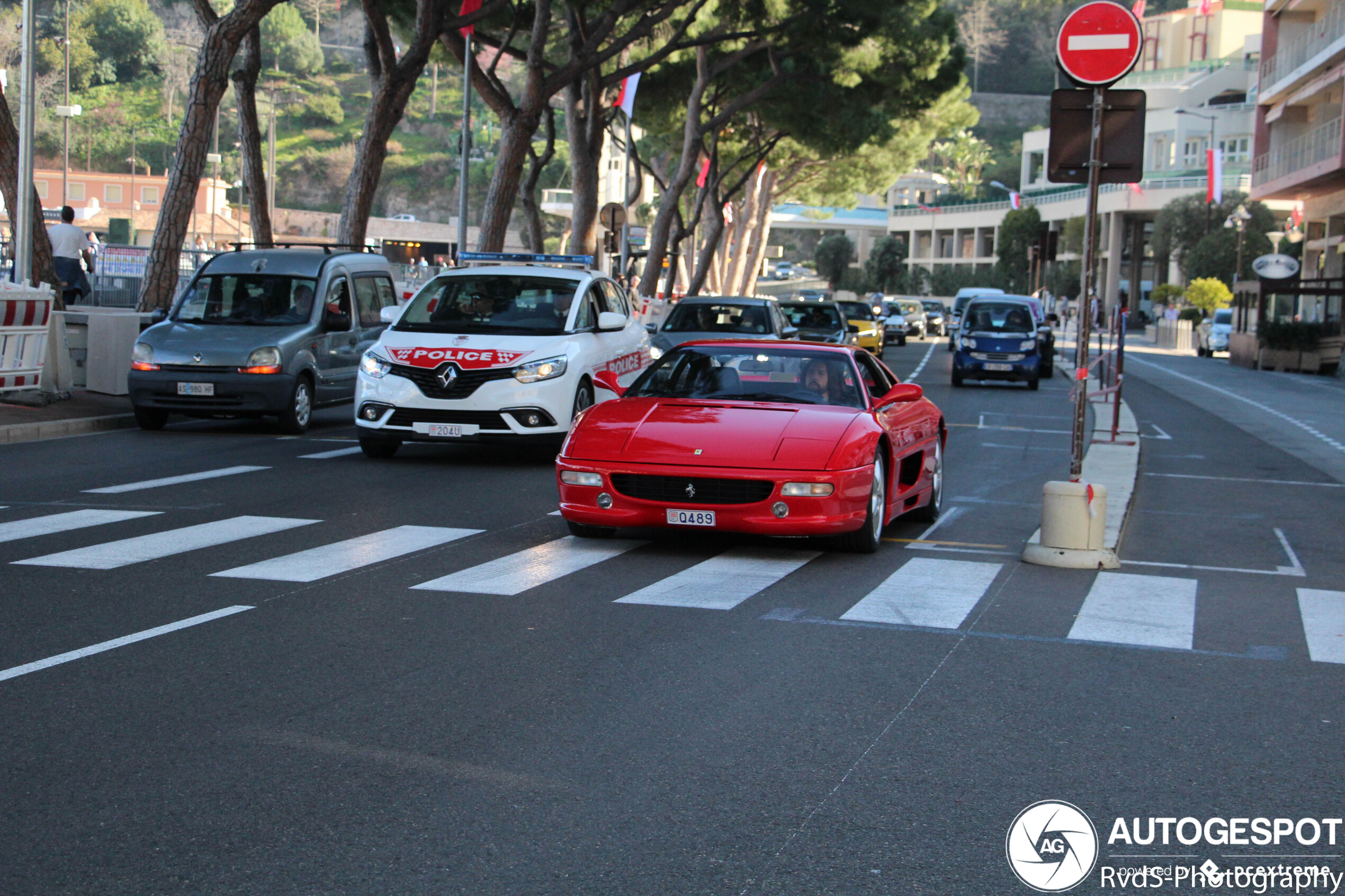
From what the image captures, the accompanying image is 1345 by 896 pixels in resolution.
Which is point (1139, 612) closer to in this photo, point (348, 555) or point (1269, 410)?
point (348, 555)

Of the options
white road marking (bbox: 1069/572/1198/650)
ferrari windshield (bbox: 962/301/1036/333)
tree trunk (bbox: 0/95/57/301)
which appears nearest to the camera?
white road marking (bbox: 1069/572/1198/650)

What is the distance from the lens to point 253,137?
26781 mm

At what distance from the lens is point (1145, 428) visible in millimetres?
22219

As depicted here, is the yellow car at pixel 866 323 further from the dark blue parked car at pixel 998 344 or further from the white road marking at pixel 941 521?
the white road marking at pixel 941 521

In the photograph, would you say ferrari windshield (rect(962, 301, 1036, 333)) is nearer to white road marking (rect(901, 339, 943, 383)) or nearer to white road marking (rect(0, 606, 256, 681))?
white road marking (rect(901, 339, 943, 383))

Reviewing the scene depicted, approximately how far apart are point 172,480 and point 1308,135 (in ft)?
159

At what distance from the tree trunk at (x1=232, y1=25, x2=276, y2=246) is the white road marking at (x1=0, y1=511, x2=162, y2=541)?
630 inches

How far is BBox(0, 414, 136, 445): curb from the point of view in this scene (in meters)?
15.3

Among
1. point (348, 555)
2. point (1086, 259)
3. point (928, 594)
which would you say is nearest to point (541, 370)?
point (348, 555)

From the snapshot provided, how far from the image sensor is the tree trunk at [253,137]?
85.6 feet

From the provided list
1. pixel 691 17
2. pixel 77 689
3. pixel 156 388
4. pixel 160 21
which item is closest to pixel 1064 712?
pixel 77 689

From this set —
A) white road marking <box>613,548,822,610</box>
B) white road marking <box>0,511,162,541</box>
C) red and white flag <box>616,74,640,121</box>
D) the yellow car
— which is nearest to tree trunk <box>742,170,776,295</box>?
the yellow car

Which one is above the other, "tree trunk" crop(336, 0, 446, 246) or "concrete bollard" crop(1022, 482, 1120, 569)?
"tree trunk" crop(336, 0, 446, 246)

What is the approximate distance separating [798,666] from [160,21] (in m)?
172
